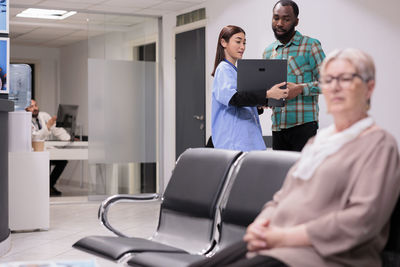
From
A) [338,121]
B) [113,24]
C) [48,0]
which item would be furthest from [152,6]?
[338,121]

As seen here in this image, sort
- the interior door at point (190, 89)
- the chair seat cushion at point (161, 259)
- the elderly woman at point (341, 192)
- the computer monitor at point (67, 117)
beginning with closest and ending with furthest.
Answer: the elderly woman at point (341, 192) → the chair seat cushion at point (161, 259) → the interior door at point (190, 89) → the computer monitor at point (67, 117)

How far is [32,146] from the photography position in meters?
6.25

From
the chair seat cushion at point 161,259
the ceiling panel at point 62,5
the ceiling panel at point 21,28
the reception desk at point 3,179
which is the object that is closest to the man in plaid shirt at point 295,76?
the chair seat cushion at point 161,259

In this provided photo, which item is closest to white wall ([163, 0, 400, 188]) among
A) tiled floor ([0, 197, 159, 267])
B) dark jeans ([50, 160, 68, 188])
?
tiled floor ([0, 197, 159, 267])

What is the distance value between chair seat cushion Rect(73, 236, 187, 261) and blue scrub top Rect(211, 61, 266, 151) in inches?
34.1

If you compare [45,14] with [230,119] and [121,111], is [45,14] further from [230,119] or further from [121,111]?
[230,119]

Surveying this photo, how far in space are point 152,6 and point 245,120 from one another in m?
5.12

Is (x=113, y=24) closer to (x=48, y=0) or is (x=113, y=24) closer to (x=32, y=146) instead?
(x=48, y=0)

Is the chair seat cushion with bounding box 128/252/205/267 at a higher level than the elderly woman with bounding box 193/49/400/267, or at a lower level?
lower

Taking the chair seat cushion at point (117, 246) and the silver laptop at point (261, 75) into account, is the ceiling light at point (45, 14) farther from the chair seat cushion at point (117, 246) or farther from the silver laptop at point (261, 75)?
the chair seat cushion at point (117, 246)

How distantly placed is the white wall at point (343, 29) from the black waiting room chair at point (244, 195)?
2.81 metres

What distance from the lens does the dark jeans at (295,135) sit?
4039 mm

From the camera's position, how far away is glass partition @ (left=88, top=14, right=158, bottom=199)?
8.75 meters

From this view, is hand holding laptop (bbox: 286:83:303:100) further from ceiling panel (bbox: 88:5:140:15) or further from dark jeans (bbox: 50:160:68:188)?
dark jeans (bbox: 50:160:68:188)
